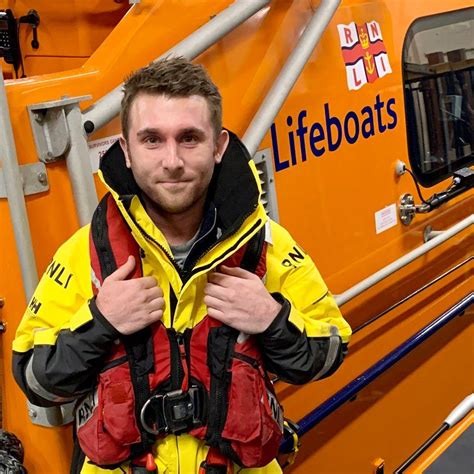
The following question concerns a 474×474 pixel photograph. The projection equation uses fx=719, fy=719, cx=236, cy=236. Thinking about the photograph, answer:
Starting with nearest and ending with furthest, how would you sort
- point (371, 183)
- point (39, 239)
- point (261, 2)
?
A: 1. point (39, 239)
2. point (261, 2)
3. point (371, 183)

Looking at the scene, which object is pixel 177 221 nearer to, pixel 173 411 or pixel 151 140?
pixel 151 140

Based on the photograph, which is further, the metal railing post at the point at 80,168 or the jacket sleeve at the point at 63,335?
the metal railing post at the point at 80,168

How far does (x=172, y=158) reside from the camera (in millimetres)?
1285

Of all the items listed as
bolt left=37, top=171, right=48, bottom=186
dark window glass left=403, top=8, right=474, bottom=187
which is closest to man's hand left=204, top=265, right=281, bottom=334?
bolt left=37, top=171, right=48, bottom=186

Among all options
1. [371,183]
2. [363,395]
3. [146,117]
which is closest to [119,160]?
[146,117]

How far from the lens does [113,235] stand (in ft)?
4.55

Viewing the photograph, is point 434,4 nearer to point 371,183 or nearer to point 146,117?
point 371,183

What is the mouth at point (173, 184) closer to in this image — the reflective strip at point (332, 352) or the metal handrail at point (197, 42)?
the metal handrail at point (197, 42)

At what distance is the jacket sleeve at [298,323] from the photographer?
143 centimetres

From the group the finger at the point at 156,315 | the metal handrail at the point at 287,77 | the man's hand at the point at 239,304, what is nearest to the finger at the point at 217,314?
the man's hand at the point at 239,304

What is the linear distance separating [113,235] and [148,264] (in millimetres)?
90

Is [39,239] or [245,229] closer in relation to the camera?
[245,229]

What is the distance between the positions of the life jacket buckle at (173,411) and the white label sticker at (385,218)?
127 cm

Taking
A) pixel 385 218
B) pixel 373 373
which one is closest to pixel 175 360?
pixel 373 373
